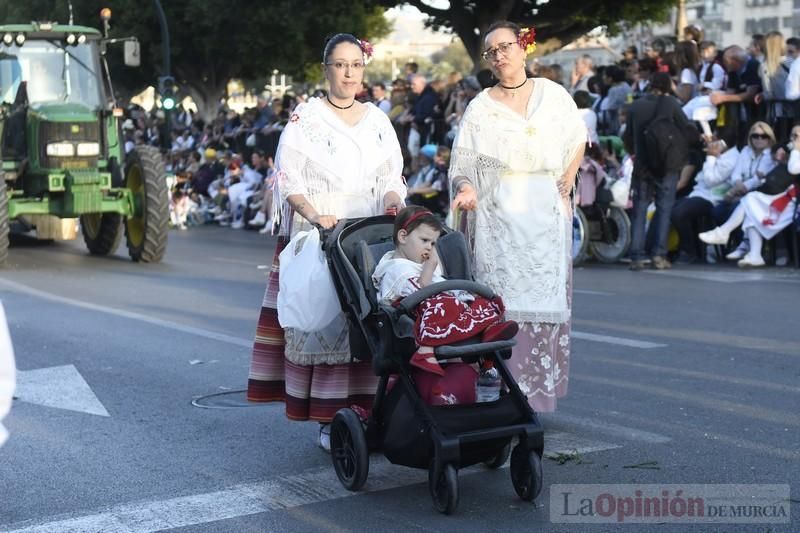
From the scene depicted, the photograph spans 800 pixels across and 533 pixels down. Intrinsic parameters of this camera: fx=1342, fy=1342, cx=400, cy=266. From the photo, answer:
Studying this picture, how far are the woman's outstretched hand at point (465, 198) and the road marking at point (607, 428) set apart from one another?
1.28 m

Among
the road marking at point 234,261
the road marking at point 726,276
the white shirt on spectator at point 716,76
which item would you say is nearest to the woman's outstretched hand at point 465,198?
the road marking at point 726,276

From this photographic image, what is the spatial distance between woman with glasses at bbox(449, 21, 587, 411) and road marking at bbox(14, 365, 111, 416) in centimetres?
249

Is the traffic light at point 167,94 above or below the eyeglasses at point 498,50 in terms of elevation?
above

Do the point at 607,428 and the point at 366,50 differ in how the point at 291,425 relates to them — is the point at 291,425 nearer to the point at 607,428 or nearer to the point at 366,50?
the point at 607,428

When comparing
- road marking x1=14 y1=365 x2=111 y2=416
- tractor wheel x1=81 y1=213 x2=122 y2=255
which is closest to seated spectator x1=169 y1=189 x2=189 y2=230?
tractor wheel x1=81 y1=213 x2=122 y2=255

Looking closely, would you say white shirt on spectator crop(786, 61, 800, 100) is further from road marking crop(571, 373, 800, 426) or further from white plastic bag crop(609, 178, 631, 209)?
road marking crop(571, 373, 800, 426)

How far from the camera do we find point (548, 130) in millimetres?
6766

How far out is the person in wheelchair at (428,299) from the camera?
17.8 feet

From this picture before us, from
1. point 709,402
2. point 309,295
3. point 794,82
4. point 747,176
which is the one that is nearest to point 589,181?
point 747,176

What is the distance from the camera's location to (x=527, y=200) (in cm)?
684

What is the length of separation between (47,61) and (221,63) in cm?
3977

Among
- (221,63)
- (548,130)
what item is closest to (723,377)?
(548,130)

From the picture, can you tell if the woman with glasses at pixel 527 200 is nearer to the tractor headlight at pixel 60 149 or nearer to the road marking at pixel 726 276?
the road marking at pixel 726 276

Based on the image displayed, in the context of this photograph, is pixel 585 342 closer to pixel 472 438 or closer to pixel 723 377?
pixel 723 377
